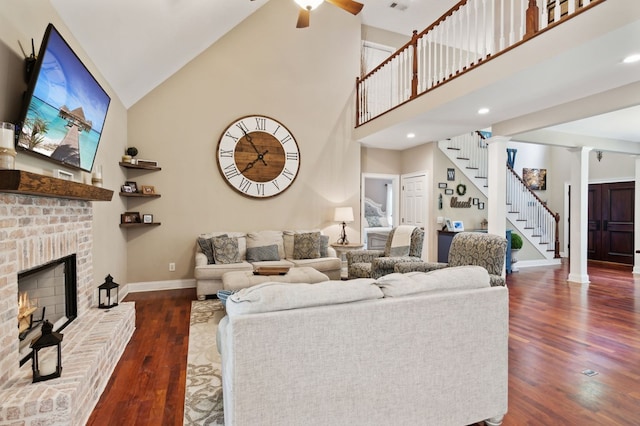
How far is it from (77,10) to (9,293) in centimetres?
214

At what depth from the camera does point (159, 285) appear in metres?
5.05

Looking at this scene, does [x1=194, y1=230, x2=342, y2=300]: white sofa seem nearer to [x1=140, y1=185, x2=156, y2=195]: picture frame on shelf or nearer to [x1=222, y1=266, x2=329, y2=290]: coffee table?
[x1=222, y1=266, x2=329, y2=290]: coffee table

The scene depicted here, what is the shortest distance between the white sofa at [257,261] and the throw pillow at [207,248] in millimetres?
14

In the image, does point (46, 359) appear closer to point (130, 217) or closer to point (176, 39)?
point (130, 217)

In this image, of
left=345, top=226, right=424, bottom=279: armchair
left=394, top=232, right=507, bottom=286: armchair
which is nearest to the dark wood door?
left=345, top=226, right=424, bottom=279: armchair

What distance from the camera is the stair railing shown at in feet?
24.3

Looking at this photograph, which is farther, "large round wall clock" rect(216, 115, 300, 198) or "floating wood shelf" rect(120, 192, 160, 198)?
"large round wall clock" rect(216, 115, 300, 198)

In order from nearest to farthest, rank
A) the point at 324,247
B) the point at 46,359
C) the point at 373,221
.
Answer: the point at 46,359, the point at 324,247, the point at 373,221

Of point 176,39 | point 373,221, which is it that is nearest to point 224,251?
point 176,39

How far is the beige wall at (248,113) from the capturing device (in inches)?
198

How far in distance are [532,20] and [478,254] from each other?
2260 millimetres

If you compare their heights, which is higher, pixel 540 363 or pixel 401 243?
pixel 401 243

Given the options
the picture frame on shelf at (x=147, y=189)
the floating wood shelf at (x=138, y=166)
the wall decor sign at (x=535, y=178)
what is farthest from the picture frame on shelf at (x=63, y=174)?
the wall decor sign at (x=535, y=178)

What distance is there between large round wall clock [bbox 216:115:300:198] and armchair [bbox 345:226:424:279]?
1.85 metres
